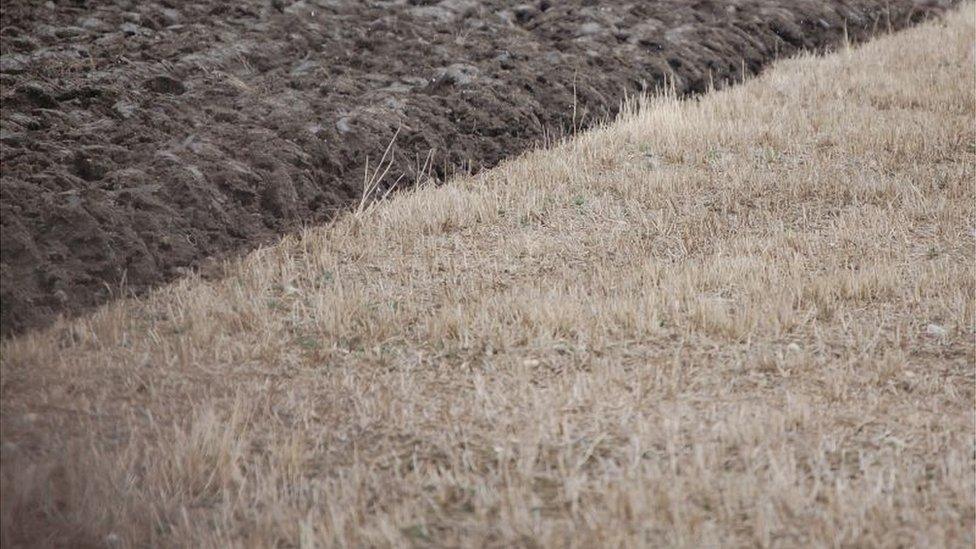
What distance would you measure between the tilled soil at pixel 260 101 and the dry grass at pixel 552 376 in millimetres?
420

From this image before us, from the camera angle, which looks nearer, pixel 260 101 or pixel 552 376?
pixel 552 376

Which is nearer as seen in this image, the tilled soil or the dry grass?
the dry grass

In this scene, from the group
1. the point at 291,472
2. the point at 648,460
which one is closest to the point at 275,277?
the point at 291,472

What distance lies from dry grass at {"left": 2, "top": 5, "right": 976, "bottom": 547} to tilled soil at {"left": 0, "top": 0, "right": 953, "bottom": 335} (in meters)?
0.42

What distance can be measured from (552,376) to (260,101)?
3.98 meters

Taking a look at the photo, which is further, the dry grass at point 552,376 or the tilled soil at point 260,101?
the tilled soil at point 260,101

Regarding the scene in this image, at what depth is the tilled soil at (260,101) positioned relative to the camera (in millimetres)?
6754

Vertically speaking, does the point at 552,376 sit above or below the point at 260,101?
below

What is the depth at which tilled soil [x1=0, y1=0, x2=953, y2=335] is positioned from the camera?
6754mm

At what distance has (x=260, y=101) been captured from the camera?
28.4 ft

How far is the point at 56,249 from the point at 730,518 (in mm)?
3963

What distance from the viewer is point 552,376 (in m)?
5.62

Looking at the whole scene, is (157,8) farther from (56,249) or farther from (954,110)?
(954,110)

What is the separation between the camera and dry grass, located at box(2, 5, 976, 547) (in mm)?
4367
